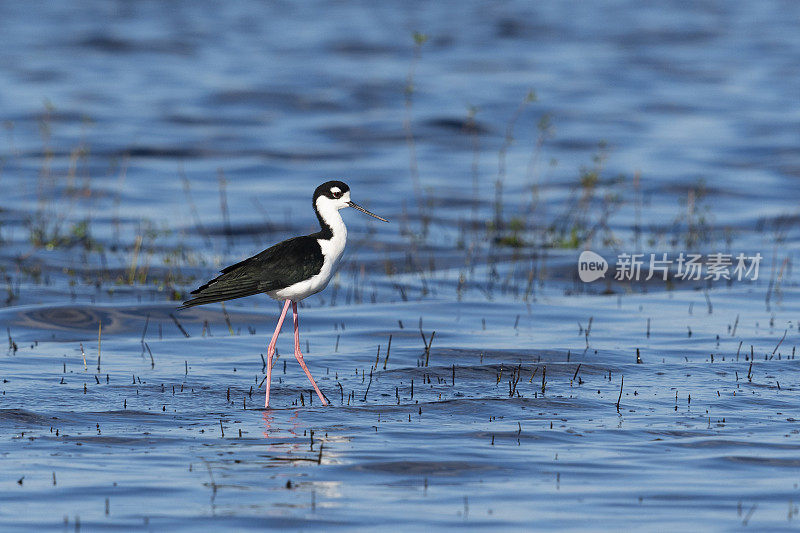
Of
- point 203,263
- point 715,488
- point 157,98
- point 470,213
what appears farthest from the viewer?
point 157,98

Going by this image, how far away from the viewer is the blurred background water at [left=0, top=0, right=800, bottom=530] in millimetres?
7340

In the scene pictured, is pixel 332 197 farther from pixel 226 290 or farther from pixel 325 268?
pixel 226 290

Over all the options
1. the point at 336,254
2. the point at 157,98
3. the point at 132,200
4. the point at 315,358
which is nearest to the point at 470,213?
the point at 132,200

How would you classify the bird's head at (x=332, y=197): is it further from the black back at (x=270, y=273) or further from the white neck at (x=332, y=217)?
the black back at (x=270, y=273)

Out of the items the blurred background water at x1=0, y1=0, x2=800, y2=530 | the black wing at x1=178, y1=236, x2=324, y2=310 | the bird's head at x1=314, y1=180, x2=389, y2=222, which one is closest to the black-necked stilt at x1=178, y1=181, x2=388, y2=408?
the black wing at x1=178, y1=236, x2=324, y2=310

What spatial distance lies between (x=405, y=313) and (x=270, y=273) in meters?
4.69

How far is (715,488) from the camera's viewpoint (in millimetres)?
7301

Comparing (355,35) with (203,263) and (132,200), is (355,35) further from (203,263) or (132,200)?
(203,263)

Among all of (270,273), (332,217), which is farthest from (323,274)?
(332,217)

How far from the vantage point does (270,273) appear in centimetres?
949

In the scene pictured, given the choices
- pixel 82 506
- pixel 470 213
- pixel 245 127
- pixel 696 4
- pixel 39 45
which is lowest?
pixel 82 506

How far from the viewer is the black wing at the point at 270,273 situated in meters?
9.48

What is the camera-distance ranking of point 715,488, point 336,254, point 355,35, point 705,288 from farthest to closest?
point 355,35, point 705,288, point 336,254, point 715,488

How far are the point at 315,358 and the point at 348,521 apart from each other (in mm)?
4865
